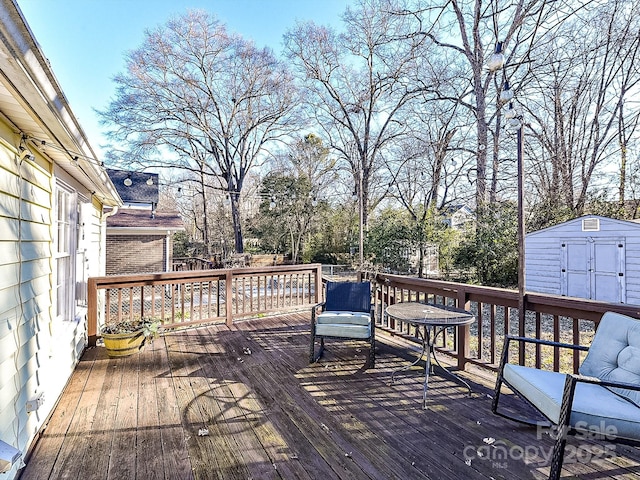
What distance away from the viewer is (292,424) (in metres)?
2.36

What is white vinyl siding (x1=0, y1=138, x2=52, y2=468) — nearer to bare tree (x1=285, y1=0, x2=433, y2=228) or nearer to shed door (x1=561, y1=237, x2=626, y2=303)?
bare tree (x1=285, y1=0, x2=433, y2=228)

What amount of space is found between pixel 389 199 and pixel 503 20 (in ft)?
24.6

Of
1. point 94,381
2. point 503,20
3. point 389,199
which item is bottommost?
point 94,381

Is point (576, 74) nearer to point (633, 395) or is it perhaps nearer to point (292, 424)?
point (633, 395)

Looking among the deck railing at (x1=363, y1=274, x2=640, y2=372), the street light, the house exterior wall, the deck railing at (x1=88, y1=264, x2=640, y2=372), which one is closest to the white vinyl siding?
the house exterior wall

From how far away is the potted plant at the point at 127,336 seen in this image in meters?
3.69

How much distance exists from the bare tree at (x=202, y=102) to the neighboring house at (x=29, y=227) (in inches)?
392

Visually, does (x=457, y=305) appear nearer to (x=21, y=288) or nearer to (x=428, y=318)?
(x=428, y=318)

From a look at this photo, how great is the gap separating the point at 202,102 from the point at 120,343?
13.1 metres

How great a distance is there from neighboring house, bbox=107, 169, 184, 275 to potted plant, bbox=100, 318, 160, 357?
28.2ft

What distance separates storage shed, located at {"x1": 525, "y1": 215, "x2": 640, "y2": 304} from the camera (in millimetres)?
7520

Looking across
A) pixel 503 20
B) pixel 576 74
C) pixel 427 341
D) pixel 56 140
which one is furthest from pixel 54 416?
pixel 576 74

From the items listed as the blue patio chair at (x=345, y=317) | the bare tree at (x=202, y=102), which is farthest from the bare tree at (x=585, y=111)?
the bare tree at (x=202, y=102)

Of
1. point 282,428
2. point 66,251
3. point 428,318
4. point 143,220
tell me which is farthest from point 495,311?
point 143,220
